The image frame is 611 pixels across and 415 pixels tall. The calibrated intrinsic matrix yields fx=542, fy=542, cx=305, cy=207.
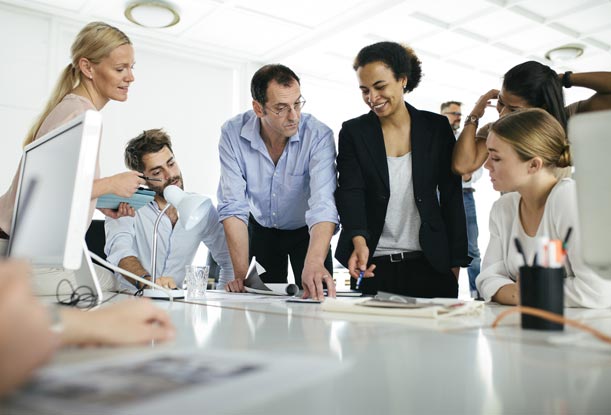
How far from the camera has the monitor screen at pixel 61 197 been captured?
1.02 meters

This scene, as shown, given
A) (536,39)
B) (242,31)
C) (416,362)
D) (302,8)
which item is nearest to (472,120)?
(416,362)

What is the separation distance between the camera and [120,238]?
2.16m

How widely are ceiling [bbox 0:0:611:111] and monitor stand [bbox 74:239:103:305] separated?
3371mm

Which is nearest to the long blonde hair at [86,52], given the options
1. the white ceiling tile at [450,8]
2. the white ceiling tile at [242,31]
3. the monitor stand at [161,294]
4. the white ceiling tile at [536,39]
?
the monitor stand at [161,294]

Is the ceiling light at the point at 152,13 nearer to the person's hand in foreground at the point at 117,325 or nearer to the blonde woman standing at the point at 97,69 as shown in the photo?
the blonde woman standing at the point at 97,69

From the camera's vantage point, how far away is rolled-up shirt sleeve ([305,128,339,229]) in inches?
78.4

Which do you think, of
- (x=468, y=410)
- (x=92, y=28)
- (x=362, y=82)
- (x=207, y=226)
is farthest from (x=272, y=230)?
(x=468, y=410)

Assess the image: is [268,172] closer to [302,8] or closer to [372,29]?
[302,8]

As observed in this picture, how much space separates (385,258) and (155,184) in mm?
1083

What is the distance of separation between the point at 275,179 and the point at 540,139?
107 cm

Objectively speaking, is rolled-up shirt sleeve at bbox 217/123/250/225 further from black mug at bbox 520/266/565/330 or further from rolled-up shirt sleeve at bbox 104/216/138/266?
black mug at bbox 520/266/565/330

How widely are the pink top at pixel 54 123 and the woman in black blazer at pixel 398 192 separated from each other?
0.93 metres

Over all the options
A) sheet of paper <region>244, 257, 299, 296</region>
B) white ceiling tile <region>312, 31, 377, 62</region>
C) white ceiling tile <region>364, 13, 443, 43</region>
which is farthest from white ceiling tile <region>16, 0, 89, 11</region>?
sheet of paper <region>244, 257, 299, 296</region>

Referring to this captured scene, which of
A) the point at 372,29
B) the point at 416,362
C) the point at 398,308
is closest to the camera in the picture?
the point at 416,362
